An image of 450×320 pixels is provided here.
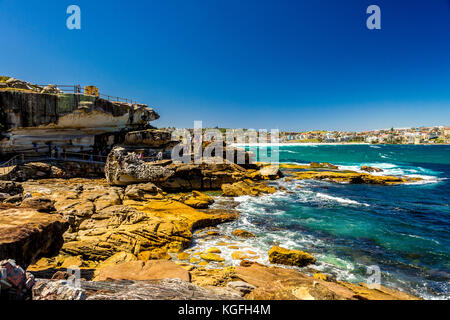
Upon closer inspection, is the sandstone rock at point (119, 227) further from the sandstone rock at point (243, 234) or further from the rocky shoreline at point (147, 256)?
the sandstone rock at point (243, 234)

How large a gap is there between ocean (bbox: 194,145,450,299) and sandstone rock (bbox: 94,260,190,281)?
191 inches

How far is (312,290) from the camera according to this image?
16.7 feet

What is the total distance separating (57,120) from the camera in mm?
26234

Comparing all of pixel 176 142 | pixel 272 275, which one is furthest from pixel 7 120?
pixel 272 275

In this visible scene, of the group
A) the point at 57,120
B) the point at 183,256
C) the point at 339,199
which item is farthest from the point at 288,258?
the point at 57,120

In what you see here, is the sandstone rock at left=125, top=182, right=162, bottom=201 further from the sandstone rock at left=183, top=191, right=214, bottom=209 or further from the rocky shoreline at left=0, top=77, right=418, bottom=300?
the sandstone rock at left=183, top=191, right=214, bottom=209

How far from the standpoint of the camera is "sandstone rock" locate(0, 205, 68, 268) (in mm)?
4402

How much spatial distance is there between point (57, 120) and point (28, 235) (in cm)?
2837

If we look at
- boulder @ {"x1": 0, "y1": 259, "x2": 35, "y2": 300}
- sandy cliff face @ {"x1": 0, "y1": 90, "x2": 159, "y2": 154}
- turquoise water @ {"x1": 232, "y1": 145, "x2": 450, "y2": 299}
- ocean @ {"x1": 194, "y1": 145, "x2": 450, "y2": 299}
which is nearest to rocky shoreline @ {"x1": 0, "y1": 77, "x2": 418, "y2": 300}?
boulder @ {"x1": 0, "y1": 259, "x2": 35, "y2": 300}

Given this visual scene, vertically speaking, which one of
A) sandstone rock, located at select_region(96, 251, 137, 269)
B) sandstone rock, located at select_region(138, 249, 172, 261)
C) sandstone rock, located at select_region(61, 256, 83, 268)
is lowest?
sandstone rock, located at select_region(138, 249, 172, 261)

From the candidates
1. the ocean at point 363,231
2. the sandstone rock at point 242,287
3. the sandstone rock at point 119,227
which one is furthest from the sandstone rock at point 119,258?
the sandstone rock at point 242,287

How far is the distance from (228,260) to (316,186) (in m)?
23.2

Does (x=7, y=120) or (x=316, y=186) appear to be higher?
(x=7, y=120)
